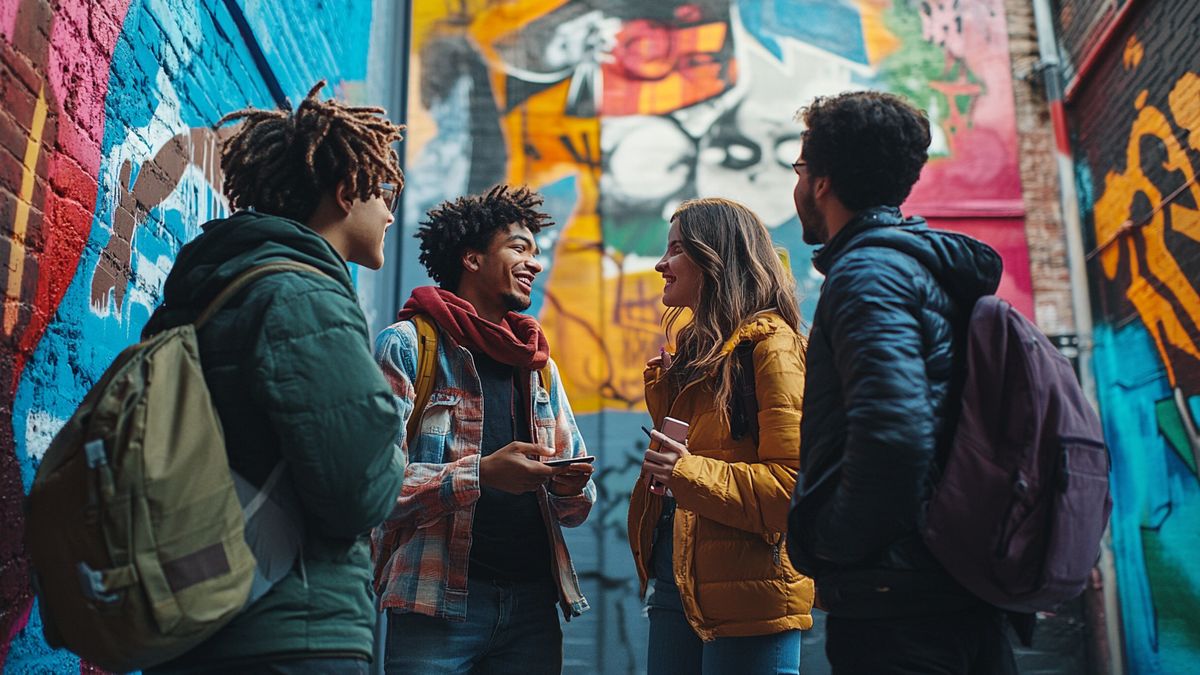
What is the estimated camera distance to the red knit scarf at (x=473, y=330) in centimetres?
265

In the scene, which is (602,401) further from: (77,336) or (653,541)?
(77,336)

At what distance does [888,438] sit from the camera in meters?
1.61

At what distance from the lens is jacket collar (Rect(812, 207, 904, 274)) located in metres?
1.93

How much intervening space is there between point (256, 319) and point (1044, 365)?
1329 mm

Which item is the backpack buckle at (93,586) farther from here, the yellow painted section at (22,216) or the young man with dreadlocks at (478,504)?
the young man with dreadlocks at (478,504)

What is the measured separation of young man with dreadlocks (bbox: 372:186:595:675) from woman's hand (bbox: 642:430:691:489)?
18 centimetres

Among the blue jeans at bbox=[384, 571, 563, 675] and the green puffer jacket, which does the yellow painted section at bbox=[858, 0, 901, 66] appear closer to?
the blue jeans at bbox=[384, 571, 563, 675]

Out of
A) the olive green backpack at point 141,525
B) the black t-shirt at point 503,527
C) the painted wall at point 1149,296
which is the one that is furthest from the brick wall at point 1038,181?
the olive green backpack at point 141,525

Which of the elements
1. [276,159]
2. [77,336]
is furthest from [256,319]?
[77,336]

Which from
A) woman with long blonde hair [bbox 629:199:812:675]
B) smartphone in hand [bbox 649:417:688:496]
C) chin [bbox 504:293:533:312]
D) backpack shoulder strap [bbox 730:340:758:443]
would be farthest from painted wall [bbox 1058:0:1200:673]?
chin [bbox 504:293:533:312]

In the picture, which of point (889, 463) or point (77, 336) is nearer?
point (889, 463)

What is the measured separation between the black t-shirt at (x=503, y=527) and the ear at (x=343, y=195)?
859mm

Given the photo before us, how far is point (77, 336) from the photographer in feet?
7.42

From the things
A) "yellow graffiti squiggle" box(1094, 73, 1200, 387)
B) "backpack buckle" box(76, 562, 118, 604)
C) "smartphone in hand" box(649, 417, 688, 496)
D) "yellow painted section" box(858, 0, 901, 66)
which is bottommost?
"backpack buckle" box(76, 562, 118, 604)
